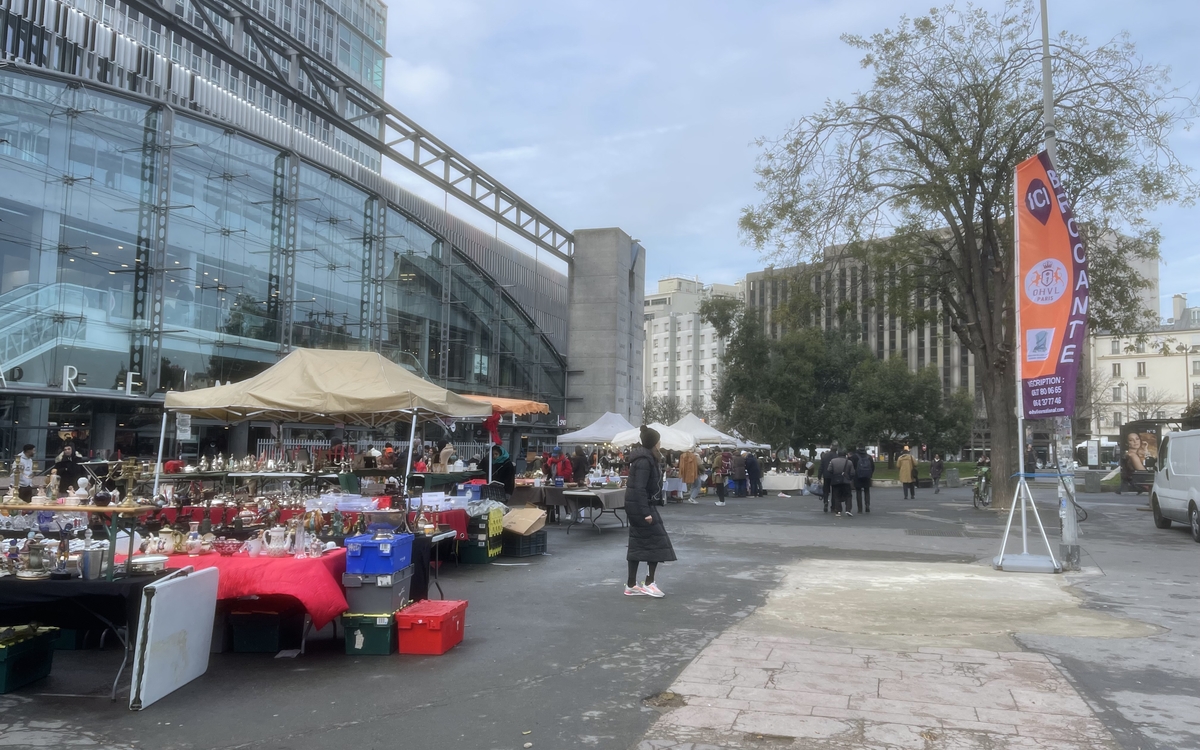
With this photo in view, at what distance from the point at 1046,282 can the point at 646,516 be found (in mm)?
6847

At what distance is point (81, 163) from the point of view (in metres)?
20.8

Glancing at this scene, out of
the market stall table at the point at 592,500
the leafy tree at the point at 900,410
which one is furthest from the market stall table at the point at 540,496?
the leafy tree at the point at 900,410

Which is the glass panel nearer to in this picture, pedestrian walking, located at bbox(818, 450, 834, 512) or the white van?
pedestrian walking, located at bbox(818, 450, 834, 512)

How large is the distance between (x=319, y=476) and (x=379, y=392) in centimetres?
319

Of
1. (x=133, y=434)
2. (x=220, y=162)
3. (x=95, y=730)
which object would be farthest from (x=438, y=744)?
(x=220, y=162)

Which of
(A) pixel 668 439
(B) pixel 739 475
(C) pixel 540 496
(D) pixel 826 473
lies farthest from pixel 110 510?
(B) pixel 739 475

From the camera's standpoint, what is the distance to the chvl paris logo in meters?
11.5

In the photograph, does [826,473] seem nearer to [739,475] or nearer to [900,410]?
[739,475]

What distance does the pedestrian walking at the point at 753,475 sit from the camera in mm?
30156

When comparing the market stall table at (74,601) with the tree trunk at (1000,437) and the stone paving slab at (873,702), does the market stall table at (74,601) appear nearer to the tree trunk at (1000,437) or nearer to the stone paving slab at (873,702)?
the stone paving slab at (873,702)

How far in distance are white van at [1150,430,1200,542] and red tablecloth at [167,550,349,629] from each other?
1553 cm

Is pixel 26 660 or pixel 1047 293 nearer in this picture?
pixel 26 660

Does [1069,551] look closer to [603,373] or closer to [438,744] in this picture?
[438,744]

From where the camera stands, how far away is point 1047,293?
1163 centimetres
